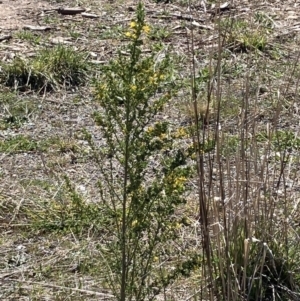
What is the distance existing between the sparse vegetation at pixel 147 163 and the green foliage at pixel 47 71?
0.03ft

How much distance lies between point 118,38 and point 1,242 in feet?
10.6

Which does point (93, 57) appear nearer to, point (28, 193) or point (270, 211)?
point (28, 193)

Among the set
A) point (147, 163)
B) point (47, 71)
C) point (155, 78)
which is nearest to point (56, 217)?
point (147, 163)

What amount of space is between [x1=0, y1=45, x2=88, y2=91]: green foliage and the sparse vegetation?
0.03 ft

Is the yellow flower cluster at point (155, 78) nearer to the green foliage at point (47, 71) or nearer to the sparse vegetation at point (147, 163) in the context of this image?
the sparse vegetation at point (147, 163)

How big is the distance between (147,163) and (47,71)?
3172 mm

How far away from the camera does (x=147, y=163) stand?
10.3 ft

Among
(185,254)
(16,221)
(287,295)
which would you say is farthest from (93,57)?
(287,295)

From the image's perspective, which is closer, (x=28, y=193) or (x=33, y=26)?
(x=28, y=193)

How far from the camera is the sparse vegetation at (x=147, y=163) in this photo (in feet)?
10.1

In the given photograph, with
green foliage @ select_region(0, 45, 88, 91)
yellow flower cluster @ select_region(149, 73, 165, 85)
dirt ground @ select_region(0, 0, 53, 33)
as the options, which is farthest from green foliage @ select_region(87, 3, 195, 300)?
dirt ground @ select_region(0, 0, 53, 33)

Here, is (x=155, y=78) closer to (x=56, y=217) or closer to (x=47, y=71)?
(x=56, y=217)

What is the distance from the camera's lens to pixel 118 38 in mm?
7098

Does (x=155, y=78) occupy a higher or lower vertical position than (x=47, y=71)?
higher
